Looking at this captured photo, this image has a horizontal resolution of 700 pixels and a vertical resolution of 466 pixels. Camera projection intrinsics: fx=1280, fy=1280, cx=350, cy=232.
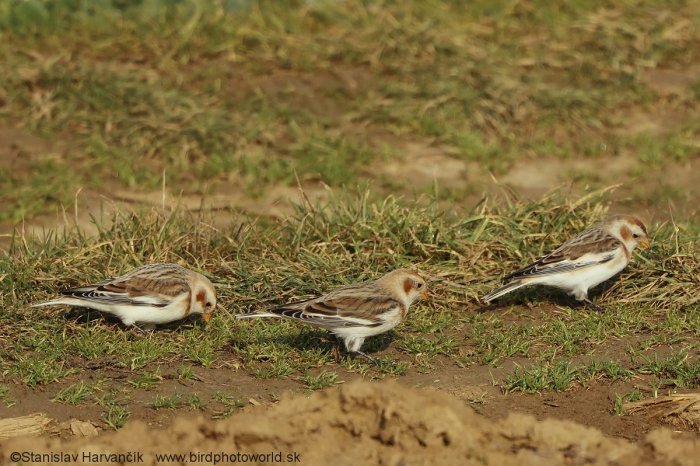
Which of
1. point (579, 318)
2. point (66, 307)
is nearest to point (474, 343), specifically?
point (579, 318)

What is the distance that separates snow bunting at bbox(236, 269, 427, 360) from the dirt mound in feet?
6.86

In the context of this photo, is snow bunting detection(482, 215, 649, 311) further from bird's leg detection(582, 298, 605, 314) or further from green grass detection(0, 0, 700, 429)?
green grass detection(0, 0, 700, 429)

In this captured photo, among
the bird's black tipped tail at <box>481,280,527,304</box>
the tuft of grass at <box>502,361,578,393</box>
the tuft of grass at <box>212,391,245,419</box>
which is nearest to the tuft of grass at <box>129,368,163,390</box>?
the tuft of grass at <box>212,391,245,419</box>

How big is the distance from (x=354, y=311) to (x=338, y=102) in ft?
18.3

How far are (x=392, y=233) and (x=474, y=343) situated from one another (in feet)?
4.77

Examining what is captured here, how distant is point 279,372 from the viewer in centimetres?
841

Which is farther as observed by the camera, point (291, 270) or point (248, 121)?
point (248, 121)

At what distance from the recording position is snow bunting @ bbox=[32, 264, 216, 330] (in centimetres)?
886

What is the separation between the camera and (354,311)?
28.0 feet

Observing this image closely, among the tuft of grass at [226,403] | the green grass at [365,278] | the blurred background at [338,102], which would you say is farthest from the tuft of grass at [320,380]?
the blurred background at [338,102]

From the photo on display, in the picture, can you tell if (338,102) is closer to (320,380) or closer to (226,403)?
(320,380)

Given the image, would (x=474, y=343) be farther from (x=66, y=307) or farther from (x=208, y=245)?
(x=66, y=307)

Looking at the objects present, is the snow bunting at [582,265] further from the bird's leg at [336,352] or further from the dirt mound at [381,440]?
the dirt mound at [381,440]

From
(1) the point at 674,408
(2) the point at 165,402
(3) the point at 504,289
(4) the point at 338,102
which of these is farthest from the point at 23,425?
(4) the point at 338,102
